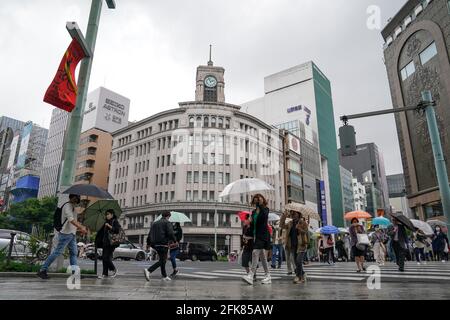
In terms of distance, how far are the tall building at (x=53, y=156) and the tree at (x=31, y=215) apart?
104 ft

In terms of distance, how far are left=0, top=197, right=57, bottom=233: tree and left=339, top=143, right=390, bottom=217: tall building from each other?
11175 centimetres

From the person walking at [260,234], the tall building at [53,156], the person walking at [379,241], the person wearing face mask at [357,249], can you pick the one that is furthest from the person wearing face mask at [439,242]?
the tall building at [53,156]

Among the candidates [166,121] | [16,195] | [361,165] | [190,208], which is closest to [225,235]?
[190,208]

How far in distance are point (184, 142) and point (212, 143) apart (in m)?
4.60

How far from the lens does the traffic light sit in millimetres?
9188

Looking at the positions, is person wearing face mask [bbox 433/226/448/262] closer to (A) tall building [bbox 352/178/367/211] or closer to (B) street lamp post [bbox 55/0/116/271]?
(B) street lamp post [bbox 55/0/116/271]

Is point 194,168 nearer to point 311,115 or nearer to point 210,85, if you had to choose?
point 210,85

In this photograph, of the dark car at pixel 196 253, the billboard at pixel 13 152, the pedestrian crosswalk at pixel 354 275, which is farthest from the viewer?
the billboard at pixel 13 152


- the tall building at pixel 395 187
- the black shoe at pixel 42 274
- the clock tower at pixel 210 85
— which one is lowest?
the black shoe at pixel 42 274

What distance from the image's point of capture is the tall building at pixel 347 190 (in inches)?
4186

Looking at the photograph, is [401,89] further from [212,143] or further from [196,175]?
[196,175]

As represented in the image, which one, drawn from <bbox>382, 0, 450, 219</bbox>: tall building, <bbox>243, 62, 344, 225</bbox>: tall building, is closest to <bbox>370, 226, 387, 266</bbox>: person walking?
<bbox>382, 0, 450, 219</bbox>: tall building

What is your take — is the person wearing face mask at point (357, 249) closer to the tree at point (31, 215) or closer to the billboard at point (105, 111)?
the tree at point (31, 215)
